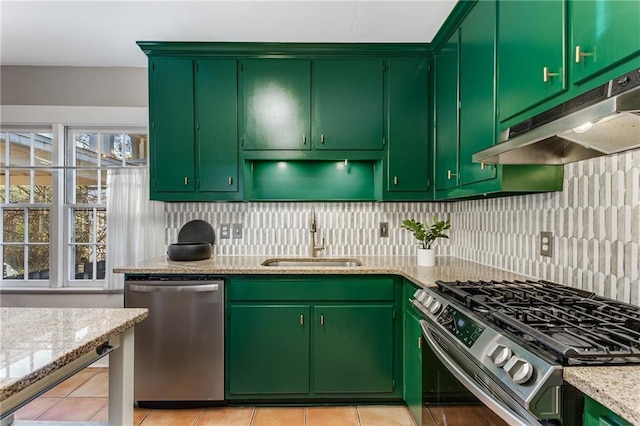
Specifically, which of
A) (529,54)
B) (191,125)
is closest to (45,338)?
(191,125)

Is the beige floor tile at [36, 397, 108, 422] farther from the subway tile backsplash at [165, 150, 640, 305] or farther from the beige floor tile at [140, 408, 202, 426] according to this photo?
the subway tile backsplash at [165, 150, 640, 305]

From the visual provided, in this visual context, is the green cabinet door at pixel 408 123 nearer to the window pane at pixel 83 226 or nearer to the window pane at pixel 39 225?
the window pane at pixel 83 226

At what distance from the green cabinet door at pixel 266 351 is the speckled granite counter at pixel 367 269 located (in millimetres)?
244

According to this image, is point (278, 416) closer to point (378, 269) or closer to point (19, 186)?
point (378, 269)

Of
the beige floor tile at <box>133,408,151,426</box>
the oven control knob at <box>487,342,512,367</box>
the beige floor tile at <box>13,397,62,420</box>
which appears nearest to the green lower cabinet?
the oven control knob at <box>487,342,512,367</box>

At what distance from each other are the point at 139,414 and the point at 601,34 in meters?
2.94

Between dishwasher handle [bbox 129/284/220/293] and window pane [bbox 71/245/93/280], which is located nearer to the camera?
dishwasher handle [bbox 129/284/220/293]

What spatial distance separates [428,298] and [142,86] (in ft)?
9.27

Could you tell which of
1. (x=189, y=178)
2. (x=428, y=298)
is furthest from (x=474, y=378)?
(x=189, y=178)

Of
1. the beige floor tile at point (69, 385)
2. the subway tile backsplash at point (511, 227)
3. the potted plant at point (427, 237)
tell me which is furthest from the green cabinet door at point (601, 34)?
the beige floor tile at point (69, 385)

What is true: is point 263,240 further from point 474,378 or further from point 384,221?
point 474,378

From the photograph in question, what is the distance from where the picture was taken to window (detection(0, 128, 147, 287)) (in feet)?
10.1

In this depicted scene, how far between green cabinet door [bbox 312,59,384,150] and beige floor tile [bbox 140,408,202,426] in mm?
1963

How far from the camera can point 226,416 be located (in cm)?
225
